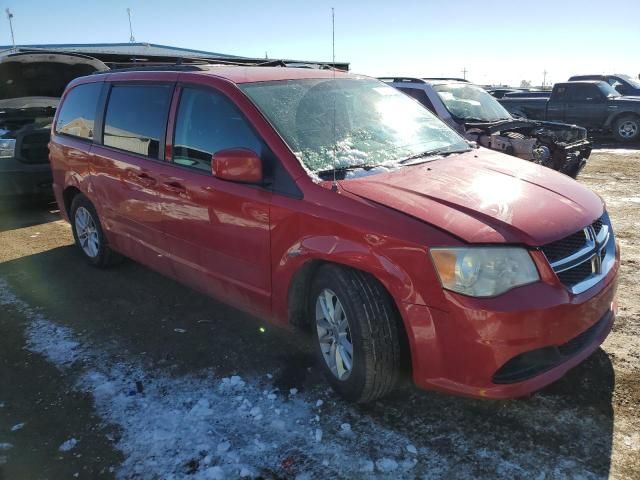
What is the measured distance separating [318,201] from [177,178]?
125cm

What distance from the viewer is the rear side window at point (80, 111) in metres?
4.71

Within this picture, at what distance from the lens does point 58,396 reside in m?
3.05

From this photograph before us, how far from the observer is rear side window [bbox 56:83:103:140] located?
4.71 m

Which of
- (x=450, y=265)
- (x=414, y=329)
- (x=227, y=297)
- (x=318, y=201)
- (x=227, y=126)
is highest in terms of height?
(x=227, y=126)

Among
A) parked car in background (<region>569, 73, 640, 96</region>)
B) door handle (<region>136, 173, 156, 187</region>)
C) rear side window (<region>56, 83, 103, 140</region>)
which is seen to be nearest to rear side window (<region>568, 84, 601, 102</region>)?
parked car in background (<region>569, 73, 640, 96</region>)

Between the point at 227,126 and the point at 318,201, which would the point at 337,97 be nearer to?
the point at 227,126

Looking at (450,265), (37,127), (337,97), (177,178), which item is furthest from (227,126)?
(37,127)

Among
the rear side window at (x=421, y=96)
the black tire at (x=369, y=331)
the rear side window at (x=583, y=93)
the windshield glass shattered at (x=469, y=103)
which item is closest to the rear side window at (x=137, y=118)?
the black tire at (x=369, y=331)

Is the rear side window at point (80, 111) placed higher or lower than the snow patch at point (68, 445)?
higher

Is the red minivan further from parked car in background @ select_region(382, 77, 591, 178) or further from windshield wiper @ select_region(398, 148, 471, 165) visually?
parked car in background @ select_region(382, 77, 591, 178)

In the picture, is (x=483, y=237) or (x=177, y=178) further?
(x=177, y=178)

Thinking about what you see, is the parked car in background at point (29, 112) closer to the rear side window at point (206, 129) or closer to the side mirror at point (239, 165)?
the rear side window at point (206, 129)

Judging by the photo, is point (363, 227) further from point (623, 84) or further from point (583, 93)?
point (623, 84)

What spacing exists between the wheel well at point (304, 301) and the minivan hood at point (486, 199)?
449 millimetres
